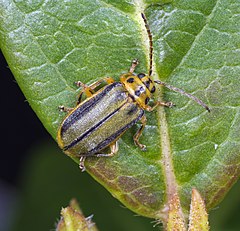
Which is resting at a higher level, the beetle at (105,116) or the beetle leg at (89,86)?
the beetle leg at (89,86)

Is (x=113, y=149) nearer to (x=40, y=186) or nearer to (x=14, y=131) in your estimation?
(x=40, y=186)

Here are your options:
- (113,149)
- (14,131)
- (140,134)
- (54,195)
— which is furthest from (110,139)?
(14,131)

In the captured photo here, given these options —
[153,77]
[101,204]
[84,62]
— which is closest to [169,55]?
[153,77]

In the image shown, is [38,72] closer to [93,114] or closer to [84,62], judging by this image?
[84,62]

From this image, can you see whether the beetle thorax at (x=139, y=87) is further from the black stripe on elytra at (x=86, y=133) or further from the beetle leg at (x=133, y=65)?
the black stripe on elytra at (x=86, y=133)

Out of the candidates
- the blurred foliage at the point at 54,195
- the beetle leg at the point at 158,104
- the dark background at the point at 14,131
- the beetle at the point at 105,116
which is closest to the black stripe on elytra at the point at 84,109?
the beetle at the point at 105,116

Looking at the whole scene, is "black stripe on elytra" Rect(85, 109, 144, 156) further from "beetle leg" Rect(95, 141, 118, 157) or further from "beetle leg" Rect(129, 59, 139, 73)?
"beetle leg" Rect(129, 59, 139, 73)

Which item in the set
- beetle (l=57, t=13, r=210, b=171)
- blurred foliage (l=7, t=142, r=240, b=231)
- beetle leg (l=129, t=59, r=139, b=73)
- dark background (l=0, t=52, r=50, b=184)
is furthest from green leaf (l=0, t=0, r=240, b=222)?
dark background (l=0, t=52, r=50, b=184)
